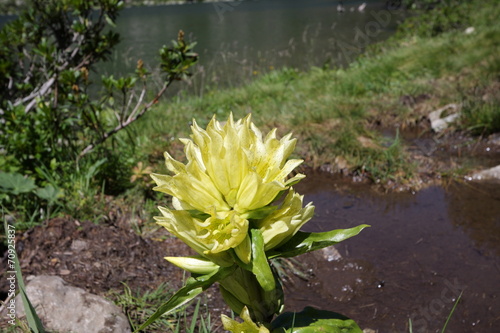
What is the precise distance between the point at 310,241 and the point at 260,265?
14 cm

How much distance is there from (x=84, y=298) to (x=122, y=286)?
435 mm

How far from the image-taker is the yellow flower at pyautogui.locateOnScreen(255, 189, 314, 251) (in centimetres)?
93

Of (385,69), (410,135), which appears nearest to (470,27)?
(385,69)

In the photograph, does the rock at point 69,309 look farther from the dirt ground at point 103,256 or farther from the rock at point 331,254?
the rock at point 331,254

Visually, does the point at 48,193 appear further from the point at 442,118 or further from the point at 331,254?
the point at 442,118

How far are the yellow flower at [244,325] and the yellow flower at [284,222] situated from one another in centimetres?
15

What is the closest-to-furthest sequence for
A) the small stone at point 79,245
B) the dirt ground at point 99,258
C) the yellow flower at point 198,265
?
the yellow flower at point 198,265, the dirt ground at point 99,258, the small stone at point 79,245

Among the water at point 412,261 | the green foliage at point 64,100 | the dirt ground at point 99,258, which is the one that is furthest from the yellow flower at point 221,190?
the green foliage at point 64,100

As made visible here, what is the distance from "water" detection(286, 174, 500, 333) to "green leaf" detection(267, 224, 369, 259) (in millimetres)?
1882

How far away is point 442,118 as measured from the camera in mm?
5703

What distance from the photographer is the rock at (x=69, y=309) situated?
2.13 m

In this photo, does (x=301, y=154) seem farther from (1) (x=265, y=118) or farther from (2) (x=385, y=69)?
(2) (x=385, y=69)

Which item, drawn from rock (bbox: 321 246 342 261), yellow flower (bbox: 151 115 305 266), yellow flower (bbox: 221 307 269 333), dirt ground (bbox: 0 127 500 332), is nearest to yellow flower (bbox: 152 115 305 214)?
yellow flower (bbox: 151 115 305 266)

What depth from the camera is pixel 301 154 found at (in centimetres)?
500
